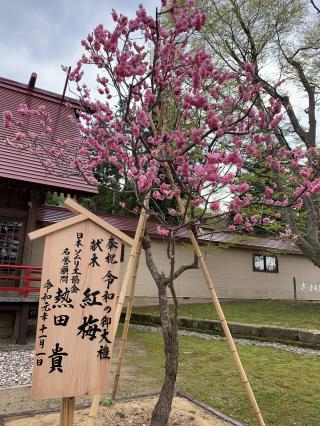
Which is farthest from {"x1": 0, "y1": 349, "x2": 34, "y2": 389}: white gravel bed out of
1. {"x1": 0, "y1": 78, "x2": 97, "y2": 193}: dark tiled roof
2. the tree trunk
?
{"x1": 0, "y1": 78, "x2": 97, "y2": 193}: dark tiled roof

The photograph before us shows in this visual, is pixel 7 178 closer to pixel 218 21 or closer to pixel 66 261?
pixel 66 261

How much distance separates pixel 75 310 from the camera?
2.85 meters

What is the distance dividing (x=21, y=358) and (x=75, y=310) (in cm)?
545

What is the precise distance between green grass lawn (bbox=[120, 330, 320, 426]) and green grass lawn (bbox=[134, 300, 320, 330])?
310 cm

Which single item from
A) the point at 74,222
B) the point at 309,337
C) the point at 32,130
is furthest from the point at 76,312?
the point at 32,130

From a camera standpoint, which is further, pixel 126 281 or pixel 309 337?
pixel 309 337

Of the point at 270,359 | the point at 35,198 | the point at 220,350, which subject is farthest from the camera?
the point at 35,198

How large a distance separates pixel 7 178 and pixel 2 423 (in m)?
5.82

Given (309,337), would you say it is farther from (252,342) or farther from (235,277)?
(235,277)

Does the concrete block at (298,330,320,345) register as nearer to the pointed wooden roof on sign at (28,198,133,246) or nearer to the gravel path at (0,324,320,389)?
the gravel path at (0,324,320,389)

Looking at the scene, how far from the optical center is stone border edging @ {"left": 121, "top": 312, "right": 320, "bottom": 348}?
8531 mm

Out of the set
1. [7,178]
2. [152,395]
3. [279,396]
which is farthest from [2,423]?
[7,178]

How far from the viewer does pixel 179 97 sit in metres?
4.24

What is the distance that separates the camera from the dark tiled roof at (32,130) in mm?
8695
